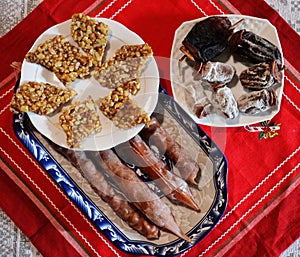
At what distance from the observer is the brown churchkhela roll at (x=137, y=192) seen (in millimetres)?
1333

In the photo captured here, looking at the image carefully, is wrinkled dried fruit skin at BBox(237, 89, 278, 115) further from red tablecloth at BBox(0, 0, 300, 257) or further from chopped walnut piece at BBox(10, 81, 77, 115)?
chopped walnut piece at BBox(10, 81, 77, 115)

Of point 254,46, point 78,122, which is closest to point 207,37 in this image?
point 254,46

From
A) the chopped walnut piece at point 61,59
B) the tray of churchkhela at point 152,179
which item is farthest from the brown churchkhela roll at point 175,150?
the chopped walnut piece at point 61,59

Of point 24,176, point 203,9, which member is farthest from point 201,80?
point 24,176

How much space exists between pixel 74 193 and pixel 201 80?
415 millimetres

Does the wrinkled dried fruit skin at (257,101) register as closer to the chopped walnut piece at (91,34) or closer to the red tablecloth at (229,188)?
the red tablecloth at (229,188)

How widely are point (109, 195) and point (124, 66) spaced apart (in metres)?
0.31

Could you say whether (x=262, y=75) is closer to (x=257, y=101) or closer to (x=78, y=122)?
(x=257, y=101)

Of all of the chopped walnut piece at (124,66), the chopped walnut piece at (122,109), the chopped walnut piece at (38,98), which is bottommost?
the chopped walnut piece at (122,109)

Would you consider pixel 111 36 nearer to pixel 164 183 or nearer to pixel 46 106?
pixel 46 106

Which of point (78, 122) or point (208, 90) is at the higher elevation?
point (78, 122)

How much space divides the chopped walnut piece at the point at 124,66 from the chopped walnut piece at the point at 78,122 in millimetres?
76

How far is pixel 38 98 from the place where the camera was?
131 centimetres

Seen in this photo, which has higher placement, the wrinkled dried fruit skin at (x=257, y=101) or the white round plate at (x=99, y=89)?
the white round plate at (x=99, y=89)
